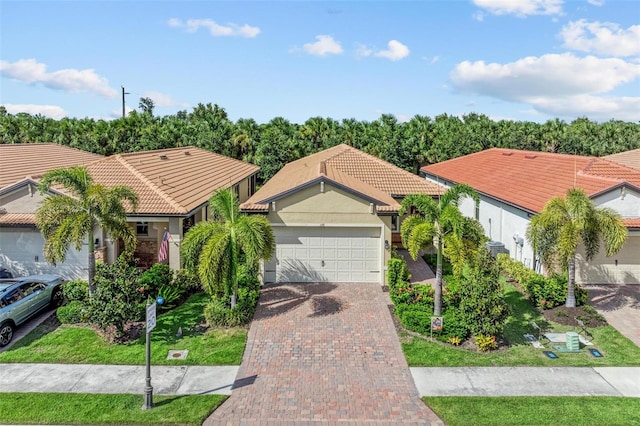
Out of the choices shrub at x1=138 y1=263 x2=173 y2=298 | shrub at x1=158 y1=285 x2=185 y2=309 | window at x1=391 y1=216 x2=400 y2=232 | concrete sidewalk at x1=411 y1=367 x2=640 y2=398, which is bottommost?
concrete sidewalk at x1=411 y1=367 x2=640 y2=398

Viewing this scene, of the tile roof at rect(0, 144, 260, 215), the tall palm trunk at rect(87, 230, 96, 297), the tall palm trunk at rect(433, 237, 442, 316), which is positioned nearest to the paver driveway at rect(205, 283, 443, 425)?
the tall palm trunk at rect(433, 237, 442, 316)

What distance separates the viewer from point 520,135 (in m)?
43.9

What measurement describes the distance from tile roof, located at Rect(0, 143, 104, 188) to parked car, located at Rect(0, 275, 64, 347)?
8003 mm

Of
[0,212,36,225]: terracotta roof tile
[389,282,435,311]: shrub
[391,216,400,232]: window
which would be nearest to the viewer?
[389,282,435,311]: shrub

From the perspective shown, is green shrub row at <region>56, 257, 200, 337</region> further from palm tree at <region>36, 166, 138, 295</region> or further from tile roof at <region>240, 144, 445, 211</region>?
tile roof at <region>240, 144, 445, 211</region>

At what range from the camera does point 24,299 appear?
49.3 ft

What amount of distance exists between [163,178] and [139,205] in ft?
11.9

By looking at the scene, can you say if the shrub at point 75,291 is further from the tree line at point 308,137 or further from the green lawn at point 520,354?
the tree line at point 308,137

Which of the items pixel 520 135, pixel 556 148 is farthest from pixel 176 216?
pixel 556 148

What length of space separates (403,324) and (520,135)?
1356 inches

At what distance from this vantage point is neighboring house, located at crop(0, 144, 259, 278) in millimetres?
18125

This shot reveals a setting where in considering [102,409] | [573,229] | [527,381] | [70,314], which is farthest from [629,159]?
[102,409]

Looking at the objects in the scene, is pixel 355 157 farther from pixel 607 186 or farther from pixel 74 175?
pixel 74 175

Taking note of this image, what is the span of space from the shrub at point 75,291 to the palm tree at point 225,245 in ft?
13.9
